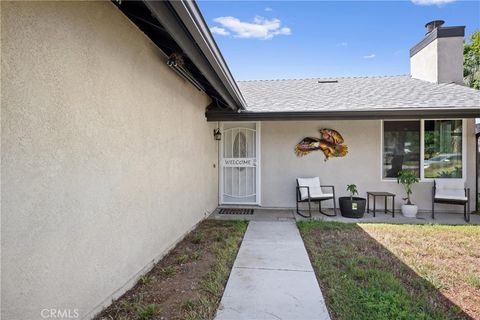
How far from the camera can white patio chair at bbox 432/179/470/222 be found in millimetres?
6215

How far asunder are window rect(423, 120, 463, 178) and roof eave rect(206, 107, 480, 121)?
0.89 meters

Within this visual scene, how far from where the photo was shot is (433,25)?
853cm

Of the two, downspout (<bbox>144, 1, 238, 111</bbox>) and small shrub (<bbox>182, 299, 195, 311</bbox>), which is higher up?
downspout (<bbox>144, 1, 238, 111</bbox>)

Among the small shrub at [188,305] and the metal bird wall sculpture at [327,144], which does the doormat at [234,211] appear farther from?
the small shrub at [188,305]

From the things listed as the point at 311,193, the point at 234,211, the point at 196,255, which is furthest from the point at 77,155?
the point at 311,193

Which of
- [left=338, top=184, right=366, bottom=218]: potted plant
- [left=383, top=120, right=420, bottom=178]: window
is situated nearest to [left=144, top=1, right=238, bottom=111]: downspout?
[left=338, top=184, right=366, bottom=218]: potted plant

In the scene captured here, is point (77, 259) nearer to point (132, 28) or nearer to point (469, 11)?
point (132, 28)

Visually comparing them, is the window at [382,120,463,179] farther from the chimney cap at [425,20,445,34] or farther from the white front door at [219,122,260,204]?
the chimney cap at [425,20,445,34]

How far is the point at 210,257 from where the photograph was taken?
4.00 meters

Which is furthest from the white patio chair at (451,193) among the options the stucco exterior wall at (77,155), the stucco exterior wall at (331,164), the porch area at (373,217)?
the stucco exterior wall at (77,155)

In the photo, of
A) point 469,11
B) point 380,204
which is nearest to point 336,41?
point 469,11

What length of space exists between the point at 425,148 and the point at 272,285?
6.29 m

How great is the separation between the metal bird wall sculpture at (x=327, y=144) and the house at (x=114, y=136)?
37.0 inches

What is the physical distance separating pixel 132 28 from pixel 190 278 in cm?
319
